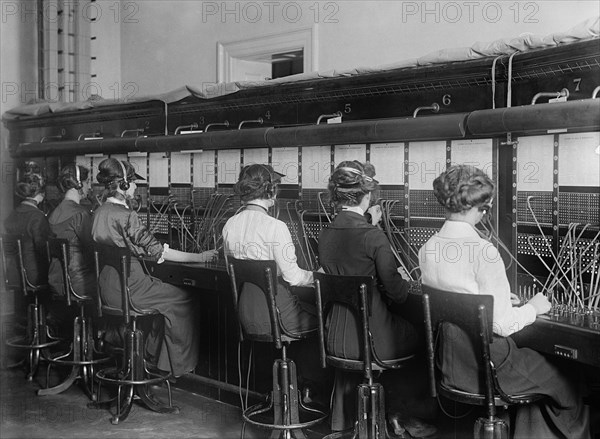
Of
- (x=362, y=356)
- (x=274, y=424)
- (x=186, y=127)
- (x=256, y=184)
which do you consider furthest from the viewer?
Answer: (x=186, y=127)

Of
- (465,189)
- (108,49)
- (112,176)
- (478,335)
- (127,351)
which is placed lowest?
(127,351)

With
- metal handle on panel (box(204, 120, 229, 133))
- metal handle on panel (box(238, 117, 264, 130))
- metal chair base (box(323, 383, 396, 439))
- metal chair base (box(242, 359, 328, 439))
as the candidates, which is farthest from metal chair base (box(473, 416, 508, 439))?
metal handle on panel (box(204, 120, 229, 133))

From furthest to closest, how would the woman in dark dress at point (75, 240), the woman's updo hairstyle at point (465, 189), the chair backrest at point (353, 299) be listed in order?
the woman in dark dress at point (75, 240)
the chair backrest at point (353, 299)
the woman's updo hairstyle at point (465, 189)

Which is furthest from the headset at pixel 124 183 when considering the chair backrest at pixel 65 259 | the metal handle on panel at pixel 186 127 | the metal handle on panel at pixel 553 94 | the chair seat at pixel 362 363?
the metal handle on panel at pixel 553 94

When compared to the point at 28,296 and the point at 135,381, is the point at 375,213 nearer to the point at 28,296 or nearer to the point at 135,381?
the point at 135,381

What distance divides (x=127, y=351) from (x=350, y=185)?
6.09 ft

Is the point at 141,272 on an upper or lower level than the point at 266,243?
lower

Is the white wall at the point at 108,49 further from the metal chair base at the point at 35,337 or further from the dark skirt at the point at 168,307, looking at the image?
the dark skirt at the point at 168,307

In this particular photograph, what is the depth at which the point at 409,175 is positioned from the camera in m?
4.02

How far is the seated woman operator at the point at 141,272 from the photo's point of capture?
4297 millimetres

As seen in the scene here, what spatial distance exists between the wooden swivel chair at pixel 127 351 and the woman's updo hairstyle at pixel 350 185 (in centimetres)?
137

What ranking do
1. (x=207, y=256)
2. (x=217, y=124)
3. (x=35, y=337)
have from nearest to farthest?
1. (x=207, y=256)
2. (x=35, y=337)
3. (x=217, y=124)

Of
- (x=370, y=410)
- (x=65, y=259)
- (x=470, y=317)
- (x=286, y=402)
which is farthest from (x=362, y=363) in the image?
(x=65, y=259)

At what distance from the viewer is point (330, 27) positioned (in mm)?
5824
